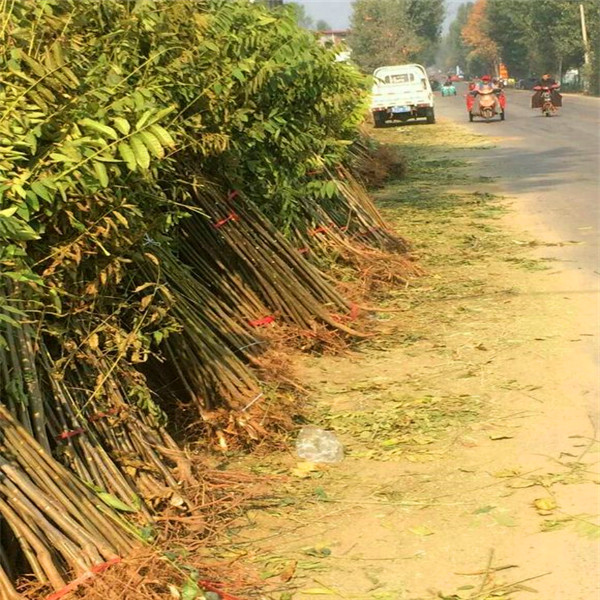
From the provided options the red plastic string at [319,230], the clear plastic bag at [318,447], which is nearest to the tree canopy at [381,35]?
the red plastic string at [319,230]

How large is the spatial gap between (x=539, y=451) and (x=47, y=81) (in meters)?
2.59

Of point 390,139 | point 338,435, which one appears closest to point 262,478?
point 338,435

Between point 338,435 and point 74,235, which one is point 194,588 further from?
point 338,435

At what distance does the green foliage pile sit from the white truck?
23676 mm

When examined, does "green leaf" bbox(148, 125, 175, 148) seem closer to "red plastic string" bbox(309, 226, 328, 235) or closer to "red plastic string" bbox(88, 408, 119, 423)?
"red plastic string" bbox(88, 408, 119, 423)

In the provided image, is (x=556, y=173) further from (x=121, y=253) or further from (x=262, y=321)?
(x=121, y=253)

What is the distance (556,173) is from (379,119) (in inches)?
617

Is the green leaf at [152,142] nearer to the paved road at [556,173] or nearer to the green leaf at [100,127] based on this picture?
the green leaf at [100,127]

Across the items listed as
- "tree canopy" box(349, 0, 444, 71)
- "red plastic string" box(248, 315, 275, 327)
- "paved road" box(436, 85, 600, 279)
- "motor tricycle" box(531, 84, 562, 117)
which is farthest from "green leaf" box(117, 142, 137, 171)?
"tree canopy" box(349, 0, 444, 71)

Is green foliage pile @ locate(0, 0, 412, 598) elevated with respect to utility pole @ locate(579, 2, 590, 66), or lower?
lower

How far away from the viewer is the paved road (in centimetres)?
944

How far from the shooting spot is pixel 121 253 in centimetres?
377

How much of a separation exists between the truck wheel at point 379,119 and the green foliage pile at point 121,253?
2374 cm

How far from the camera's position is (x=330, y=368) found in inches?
228
